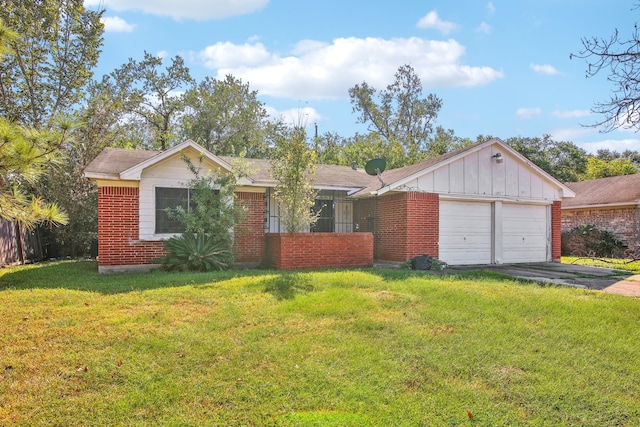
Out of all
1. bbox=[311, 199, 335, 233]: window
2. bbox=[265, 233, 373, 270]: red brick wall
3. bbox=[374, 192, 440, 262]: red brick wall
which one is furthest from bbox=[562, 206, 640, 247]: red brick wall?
bbox=[265, 233, 373, 270]: red brick wall

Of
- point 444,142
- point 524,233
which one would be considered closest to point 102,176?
point 524,233

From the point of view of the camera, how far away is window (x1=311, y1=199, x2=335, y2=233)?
571 inches

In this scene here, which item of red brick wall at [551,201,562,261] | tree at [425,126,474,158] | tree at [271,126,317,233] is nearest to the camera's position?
tree at [271,126,317,233]

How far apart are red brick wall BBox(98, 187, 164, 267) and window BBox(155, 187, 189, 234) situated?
1.79 feet

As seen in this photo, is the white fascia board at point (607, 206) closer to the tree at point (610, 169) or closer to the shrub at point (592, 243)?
the shrub at point (592, 243)

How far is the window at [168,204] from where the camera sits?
36.5 feet

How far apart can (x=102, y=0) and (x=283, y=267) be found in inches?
667

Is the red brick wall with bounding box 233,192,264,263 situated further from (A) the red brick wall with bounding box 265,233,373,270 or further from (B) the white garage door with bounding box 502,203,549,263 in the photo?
(B) the white garage door with bounding box 502,203,549,263

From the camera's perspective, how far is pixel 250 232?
12109 millimetres

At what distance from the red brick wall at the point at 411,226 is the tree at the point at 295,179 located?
2.97 meters

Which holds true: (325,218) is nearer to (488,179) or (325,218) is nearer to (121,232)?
(488,179)

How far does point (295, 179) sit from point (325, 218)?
13.4 ft

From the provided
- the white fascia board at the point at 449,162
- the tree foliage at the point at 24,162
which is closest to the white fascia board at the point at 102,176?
the tree foliage at the point at 24,162

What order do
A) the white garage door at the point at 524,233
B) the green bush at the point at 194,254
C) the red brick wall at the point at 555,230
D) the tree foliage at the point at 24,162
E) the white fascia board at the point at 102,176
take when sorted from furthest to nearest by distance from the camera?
the red brick wall at the point at 555,230
the white garage door at the point at 524,233
the white fascia board at the point at 102,176
the green bush at the point at 194,254
the tree foliage at the point at 24,162
